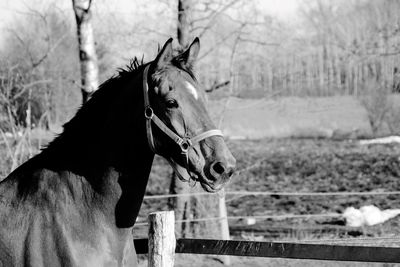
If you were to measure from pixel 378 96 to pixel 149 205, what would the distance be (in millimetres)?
22040

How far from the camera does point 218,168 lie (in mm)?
3250

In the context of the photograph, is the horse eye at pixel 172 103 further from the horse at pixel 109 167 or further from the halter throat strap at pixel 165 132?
the halter throat strap at pixel 165 132

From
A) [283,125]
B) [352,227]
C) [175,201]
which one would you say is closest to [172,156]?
[175,201]

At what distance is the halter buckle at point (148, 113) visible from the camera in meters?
3.53

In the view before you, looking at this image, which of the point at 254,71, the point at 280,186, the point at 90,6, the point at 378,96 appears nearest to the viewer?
the point at 90,6

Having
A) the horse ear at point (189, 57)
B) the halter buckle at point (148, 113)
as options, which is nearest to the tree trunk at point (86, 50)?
the horse ear at point (189, 57)

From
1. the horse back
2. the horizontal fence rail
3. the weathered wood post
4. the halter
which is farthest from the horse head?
the horizontal fence rail

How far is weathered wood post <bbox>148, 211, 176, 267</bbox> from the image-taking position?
4.25 m

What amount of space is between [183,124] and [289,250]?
1.56 meters

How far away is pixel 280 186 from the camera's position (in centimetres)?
1844

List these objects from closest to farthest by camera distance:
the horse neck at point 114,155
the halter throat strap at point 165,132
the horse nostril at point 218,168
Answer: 1. the horse nostril at point 218,168
2. the halter throat strap at point 165,132
3. the horse neck at point 114,155

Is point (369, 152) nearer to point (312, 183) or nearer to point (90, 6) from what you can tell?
point (312, 183)

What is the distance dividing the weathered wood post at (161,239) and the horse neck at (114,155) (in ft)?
2.05

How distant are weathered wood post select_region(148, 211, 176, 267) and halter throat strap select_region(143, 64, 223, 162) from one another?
0.85m
